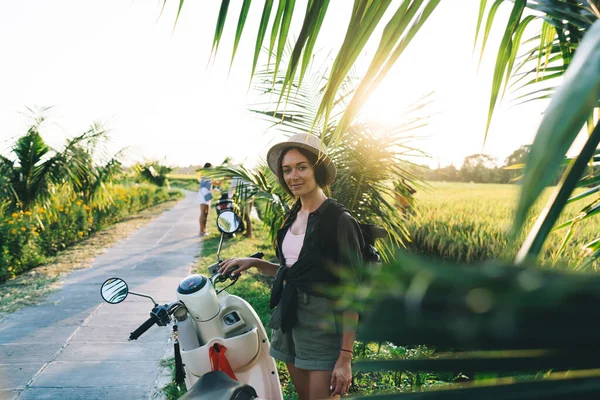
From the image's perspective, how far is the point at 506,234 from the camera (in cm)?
23

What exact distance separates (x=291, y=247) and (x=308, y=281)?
0.24m

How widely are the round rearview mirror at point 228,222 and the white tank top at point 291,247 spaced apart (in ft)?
0.99

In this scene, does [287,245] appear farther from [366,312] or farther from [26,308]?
[26,308]

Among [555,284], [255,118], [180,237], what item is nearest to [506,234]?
[555,284]

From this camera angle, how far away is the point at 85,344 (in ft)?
14.3

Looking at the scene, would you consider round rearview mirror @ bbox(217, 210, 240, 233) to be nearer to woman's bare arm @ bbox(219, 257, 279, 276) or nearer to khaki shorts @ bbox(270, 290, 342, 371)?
woman's bare arm @ bbox(219, 257, 279, 276)

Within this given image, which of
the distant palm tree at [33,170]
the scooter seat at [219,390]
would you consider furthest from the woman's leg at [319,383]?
the distant palm tree at [33,170]

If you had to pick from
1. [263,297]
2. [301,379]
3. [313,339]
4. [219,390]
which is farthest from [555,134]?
[263,297]

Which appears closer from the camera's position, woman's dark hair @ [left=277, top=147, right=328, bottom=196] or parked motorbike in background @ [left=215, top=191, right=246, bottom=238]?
woman's dark hair @ [left=277, top=147, right=328, bottom=196]

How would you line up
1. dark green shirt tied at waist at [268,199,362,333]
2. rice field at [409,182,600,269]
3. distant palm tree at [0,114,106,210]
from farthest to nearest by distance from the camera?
1. distant palm tree at [0,114,106,210]
2. rice field at [409,182,600,269]
3. dark green shirt tied at waist at [268,199,362,333]

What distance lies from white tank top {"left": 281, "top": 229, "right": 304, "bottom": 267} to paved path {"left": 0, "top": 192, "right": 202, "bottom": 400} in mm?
1958

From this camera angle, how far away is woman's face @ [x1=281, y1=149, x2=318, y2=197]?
2.22m

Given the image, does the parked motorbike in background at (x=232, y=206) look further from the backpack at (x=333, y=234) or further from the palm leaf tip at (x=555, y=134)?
the palm leaf tip at (x=555, y=134)

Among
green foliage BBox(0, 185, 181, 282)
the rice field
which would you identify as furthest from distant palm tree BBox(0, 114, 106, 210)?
the rice field
